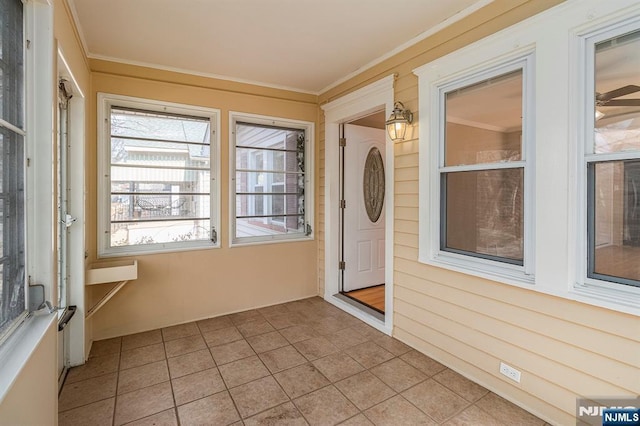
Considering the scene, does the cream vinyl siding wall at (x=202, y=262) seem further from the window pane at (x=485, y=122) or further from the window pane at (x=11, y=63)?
the window pane at (x=485, y=122)

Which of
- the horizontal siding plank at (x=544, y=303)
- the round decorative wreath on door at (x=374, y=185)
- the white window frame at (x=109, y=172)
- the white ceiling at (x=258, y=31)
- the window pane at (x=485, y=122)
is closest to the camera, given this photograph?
the horizontal siding plank at (x=544, y=303)

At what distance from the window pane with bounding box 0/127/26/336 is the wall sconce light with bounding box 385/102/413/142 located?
2441 mm

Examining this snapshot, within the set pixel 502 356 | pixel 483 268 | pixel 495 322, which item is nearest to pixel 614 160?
pixel 483 268

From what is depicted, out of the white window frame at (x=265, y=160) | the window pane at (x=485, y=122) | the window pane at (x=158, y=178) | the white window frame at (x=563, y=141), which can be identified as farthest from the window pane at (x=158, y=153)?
the white window frame at (x=563, y=141)

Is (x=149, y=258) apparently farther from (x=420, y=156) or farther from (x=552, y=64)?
(x=552, y=64)

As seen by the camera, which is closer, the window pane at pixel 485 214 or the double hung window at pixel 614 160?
the double hung window at pixel 614 160

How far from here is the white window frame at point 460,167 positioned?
1.97 metres

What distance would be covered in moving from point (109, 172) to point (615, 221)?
391 centimetres

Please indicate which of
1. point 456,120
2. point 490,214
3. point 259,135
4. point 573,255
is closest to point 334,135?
point 259,135

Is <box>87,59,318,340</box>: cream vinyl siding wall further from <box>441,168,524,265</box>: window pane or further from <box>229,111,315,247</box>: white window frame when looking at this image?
<box>441,168,524,265</box>: window pane

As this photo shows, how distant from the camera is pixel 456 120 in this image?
2461 millimetres

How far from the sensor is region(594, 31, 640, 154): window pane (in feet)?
5.25

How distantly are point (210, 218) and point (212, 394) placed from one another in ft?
6.12

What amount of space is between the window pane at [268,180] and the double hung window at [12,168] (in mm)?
2249
